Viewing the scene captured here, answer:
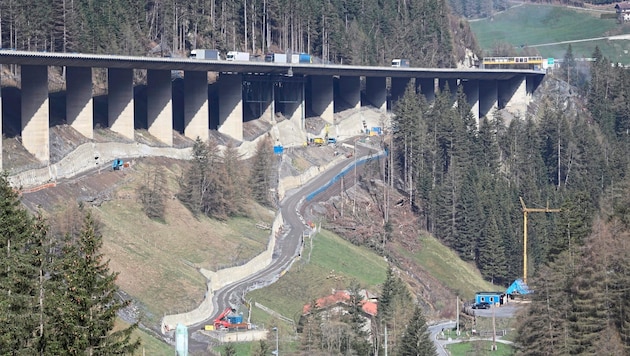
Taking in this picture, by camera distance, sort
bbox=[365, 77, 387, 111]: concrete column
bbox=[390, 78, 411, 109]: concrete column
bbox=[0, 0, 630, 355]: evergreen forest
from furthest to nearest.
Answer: bbox=[390, 78, 411, 109]: concrete column → bbox=[365, 77, 387, 111]: concrete column → bbox=[0, 0, 630, 355]: evergreen forest

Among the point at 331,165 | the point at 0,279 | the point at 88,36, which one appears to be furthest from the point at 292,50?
the point at 0,279

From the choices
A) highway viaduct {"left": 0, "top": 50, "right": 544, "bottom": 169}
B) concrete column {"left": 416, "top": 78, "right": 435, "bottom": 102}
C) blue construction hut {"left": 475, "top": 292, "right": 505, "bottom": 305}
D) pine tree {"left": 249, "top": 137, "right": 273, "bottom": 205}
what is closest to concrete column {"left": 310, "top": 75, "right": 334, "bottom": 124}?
highway viaduct {"left": 0, "top": 50, "right": 544, "bottom": 169}

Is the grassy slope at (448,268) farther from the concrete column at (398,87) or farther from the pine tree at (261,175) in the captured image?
the concrete column at (398,87)

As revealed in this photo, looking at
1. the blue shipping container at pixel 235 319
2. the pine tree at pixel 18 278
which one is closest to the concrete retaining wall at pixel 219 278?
the blue shipping container at pixel 235 319

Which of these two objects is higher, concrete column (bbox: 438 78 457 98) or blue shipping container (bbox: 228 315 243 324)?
concrete column (bbox: 438 78 457 98)

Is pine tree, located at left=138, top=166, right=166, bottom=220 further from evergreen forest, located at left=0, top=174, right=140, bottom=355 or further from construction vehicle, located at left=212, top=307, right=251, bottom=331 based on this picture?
evergreen forest, located at left=0, top=174, right=140, bottom=355

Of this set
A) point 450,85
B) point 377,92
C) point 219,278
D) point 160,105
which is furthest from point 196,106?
point 450,85
